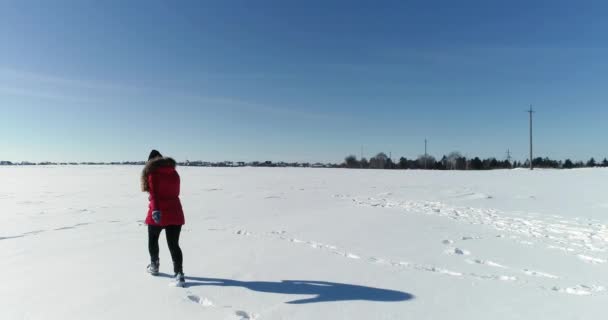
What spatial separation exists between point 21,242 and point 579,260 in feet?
32.4

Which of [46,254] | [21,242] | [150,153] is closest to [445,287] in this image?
[150,153]

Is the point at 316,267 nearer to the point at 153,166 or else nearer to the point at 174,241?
the point at 174,241

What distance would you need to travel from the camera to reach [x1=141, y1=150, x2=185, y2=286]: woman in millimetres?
4418

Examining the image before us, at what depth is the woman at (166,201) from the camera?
442 cm

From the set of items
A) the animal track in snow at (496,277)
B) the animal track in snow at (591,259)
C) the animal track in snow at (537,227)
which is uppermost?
the animal track in snow at (537,227)

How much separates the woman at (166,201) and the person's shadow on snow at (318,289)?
43 centimetres

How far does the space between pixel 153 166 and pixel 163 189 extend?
1.06ft

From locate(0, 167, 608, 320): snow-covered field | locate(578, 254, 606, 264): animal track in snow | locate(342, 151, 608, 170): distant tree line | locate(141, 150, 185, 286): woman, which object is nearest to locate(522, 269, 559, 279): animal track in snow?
locate(0, 167, 608, 320): snow-covered field

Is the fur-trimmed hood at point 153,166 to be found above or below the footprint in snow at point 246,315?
above

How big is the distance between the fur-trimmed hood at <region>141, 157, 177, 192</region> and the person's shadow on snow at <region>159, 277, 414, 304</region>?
1.36 m

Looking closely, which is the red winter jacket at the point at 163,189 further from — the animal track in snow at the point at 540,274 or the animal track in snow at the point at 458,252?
the animal track in snow at the point at 540,274

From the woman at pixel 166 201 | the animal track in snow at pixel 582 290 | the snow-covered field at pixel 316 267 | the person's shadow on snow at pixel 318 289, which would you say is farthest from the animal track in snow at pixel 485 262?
the woman at pixel 166 201

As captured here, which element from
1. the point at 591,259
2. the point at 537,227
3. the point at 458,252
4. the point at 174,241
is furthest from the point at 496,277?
the point at 537,227

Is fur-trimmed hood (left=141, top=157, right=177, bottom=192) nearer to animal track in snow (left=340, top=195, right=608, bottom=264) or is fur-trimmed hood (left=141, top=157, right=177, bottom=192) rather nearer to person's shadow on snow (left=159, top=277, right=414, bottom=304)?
person's shadow on snow (left=159, top=277, right=414, bottom=304)
